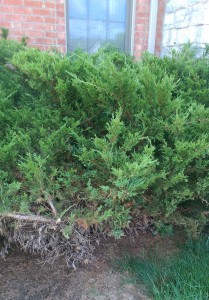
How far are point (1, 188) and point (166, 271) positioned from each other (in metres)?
1.16

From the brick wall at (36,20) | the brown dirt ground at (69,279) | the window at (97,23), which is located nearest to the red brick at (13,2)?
the brick wall at (36,20)

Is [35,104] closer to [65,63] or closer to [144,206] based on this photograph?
[65,63]

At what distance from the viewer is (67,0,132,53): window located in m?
4.50

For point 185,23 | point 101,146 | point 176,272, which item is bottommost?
point 176,272

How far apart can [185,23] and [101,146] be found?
3102 millimetres

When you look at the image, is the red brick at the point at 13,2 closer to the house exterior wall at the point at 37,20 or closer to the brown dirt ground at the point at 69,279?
the house exterior wall at the point at 37,20

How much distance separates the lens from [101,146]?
4.97ft

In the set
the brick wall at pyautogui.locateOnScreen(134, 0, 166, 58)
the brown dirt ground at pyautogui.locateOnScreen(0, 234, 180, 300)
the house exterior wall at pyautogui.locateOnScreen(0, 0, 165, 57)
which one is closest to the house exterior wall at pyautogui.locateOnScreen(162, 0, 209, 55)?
the brick wall at pyautogui.locateOnScreen(134, 0, 166, 58)

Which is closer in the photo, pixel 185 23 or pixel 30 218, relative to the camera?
pixel 30 218

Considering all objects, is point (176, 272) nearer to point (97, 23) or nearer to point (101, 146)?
point (101, 146)

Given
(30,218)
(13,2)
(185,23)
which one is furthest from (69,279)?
(13,2)

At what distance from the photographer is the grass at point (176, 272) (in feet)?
5.76

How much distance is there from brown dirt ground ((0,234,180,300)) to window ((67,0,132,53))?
10.9 ft

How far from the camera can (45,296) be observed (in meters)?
1.86
